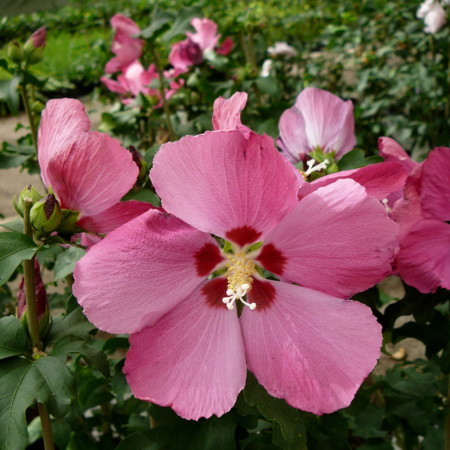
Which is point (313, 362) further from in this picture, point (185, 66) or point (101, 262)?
point (185, 66)

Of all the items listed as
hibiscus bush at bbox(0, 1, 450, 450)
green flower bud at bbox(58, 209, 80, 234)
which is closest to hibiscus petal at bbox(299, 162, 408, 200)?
hibiscus bush at bbox(0, 1, 450, 450)

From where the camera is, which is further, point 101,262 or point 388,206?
point 388,206

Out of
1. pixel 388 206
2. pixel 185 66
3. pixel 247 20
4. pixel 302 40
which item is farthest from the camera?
pixel 302 40

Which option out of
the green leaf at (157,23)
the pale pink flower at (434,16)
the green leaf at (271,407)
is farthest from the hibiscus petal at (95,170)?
the pale pink flower at (434,16)

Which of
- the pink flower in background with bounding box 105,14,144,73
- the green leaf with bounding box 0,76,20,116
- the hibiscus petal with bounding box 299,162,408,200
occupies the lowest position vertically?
the pink flower in background with bounding box 105,14,144,73

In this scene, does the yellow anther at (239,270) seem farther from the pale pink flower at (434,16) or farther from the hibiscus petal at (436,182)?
the pale pink flower at (434,16)

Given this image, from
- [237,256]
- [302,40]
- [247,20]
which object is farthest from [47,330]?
[302,40]

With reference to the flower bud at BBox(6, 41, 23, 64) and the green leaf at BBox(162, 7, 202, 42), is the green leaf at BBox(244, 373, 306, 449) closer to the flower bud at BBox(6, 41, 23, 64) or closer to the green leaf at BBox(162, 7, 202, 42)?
the flower bud at BBox(6, 41, 23, 64)
